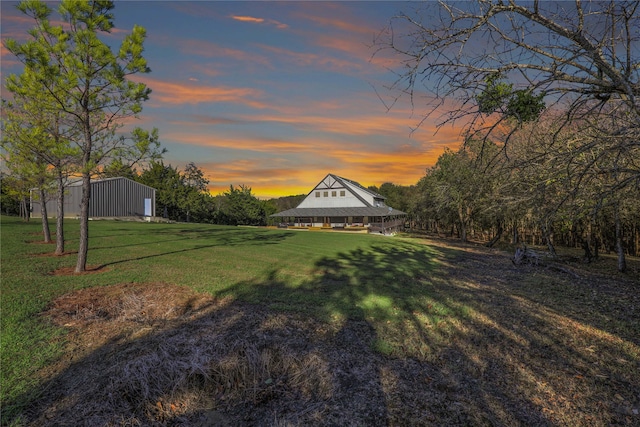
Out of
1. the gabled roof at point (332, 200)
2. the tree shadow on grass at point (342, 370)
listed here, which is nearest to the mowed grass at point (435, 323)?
the tree shadow on grass at point (342, 370)

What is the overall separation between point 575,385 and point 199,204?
193ft

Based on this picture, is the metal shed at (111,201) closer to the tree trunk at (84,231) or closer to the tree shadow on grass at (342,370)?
the tree trunk at (84,231)

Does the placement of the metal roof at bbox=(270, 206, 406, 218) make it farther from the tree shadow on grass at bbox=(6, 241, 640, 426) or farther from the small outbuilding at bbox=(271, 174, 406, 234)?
the tree shadow on grass at bbox=(6, 241, 640, 426)

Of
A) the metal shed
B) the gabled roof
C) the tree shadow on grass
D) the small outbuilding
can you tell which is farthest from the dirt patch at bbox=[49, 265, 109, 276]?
the gabled roof

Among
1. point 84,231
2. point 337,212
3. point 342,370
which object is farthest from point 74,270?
point 337,212

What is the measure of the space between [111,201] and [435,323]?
4281 cm

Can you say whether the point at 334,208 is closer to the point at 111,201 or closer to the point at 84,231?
the point at 111,201

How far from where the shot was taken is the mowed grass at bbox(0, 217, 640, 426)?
151 inches

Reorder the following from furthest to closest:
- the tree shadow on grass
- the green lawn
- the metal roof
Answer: the metal roof
the green lawn
the tree shadow on grass

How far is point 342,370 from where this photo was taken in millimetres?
4453

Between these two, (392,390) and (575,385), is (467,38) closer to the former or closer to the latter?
(392,390)

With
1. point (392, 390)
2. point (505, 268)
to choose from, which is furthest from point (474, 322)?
point (505, 268)

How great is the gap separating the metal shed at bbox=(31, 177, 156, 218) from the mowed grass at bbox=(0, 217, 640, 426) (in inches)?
1061

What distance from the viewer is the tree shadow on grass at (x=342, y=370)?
354 centimetres
